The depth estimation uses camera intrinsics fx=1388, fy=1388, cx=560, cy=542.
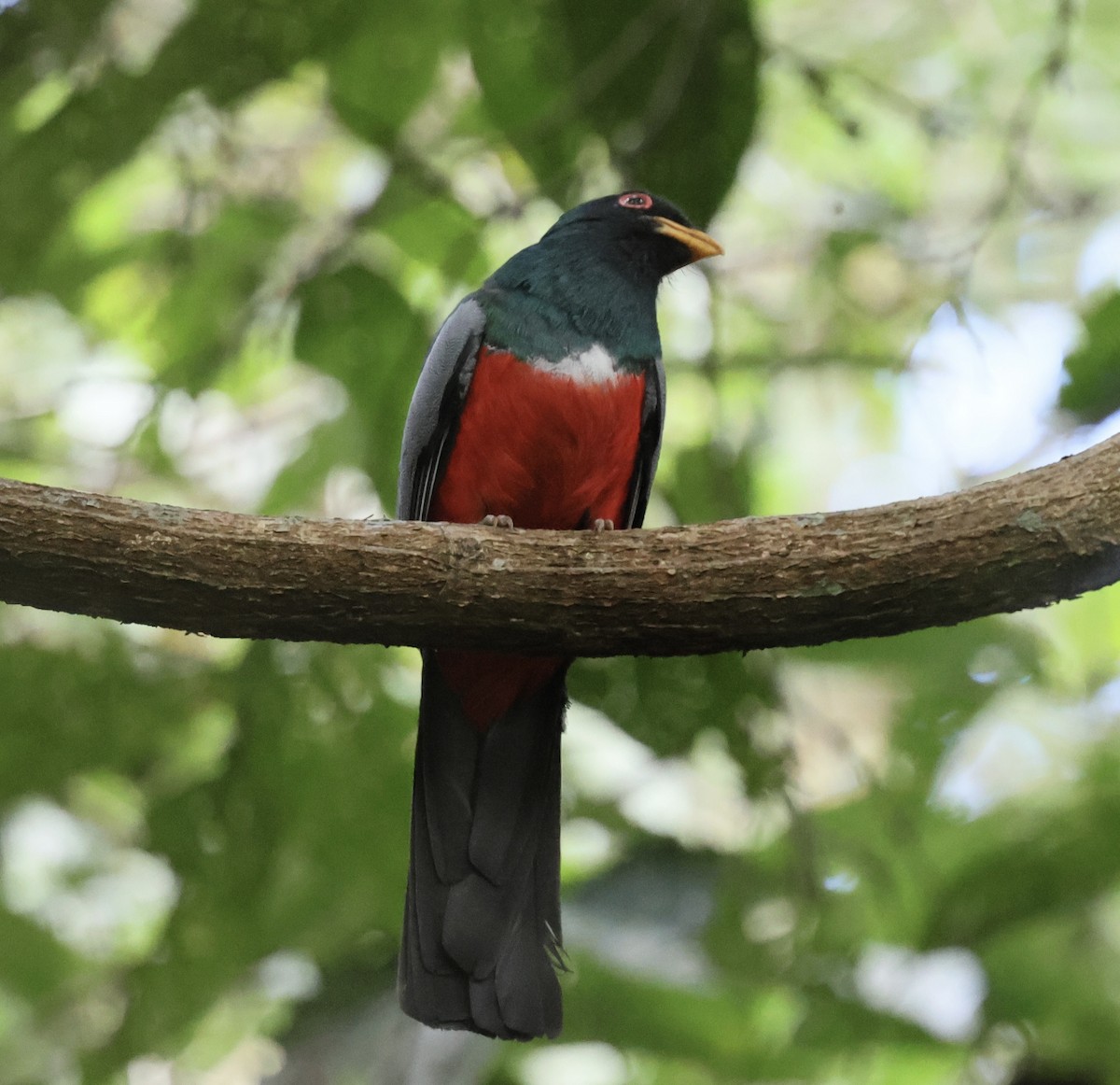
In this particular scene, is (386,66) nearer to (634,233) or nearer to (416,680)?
(634,233)

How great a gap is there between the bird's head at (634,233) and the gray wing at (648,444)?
0.44 metres

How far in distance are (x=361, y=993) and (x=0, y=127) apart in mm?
3087

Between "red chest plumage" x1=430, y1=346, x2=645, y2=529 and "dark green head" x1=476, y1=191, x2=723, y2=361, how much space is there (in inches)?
5.1

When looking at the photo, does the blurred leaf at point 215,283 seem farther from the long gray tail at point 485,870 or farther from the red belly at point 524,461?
the long gray tail at point 485,870

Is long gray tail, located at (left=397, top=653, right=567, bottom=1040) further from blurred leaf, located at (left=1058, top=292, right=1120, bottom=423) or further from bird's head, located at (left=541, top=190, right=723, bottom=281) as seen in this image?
blurred leaf, located at (left=1058, top=292, right=1120, bottom=423)

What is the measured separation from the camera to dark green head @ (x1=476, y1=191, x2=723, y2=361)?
13.7 feet

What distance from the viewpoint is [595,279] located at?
4.41 metres

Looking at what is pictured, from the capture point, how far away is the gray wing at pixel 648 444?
4316 millimetres

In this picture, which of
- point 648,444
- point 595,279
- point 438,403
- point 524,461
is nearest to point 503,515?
point 524,461

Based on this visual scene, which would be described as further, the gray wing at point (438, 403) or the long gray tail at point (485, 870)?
the gray wing at point (438, 403)

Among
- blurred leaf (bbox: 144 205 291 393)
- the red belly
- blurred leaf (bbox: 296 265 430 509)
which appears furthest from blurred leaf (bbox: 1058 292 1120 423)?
blurred leaf (bbox: 144 205 291 393)

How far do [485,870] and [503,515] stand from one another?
40.5 inches

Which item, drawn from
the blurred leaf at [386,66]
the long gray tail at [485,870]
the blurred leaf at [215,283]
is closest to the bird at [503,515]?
the long gray tail at [485,870]

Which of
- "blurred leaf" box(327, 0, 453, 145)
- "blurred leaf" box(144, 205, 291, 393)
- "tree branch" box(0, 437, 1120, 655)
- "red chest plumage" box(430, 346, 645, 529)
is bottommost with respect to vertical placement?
"tree branch" box(0, 437, 1120, 655)
